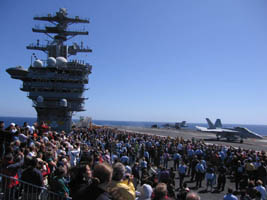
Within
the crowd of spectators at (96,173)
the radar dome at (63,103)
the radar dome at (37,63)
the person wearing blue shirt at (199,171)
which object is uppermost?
the radar dome at (37,63)

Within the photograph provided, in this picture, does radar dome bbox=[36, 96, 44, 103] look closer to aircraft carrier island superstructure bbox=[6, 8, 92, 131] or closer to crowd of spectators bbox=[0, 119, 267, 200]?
aircraft carrier island superstructure bbox=[6, 8, 92, 131]

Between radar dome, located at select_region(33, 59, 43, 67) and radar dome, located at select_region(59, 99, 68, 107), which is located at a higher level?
radar dome, located at select_region(33, 59, 43, 67)

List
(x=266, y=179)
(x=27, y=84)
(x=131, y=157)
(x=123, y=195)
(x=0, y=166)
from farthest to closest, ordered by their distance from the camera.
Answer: (x=27, y=84)
(x=131, y=157)
(x=266, y=179)
(x=0, y=166)
(x=123, y=195)

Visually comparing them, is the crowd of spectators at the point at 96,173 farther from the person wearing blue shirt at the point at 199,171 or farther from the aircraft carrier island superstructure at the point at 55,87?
the aircraft carrier island superstructure at the point at 55,87

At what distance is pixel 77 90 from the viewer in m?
34.4

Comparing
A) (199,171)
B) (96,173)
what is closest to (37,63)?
(199,171)

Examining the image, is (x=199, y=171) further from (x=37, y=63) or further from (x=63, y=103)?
(x=37, y=63)

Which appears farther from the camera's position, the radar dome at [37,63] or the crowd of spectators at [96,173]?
the radar dome at [37,63]

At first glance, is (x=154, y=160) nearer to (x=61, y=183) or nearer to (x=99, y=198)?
(x=61, y=183)

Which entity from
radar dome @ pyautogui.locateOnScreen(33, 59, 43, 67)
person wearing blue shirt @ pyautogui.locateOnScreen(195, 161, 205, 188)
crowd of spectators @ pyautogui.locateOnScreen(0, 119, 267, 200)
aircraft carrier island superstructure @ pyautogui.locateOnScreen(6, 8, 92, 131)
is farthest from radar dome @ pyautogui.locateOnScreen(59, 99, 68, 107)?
person wearing blue shirt @ pyautogui.locateOnScreen(195, 161, 205, 188)

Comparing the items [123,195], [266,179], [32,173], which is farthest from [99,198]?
[266,179]

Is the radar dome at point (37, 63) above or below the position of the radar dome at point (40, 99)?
above

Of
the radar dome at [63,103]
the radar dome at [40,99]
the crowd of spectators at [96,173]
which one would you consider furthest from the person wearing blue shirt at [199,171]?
the radar dome at [40,99]

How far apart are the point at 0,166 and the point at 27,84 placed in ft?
99.1
